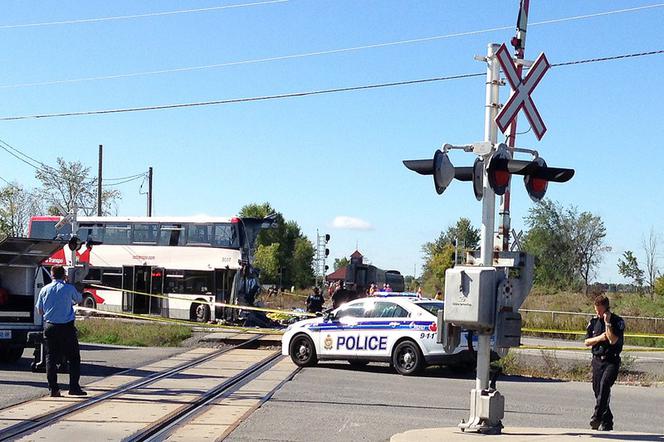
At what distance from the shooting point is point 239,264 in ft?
114

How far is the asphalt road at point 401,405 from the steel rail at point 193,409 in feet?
2.57

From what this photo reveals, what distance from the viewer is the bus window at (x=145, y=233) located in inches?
1463

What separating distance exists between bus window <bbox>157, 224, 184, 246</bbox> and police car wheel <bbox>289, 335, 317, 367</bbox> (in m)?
17.1

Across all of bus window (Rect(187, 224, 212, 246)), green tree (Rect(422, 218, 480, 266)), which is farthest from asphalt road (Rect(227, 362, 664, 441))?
green tree (Rect(422, 218, 480, 266))

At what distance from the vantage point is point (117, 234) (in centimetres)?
3819

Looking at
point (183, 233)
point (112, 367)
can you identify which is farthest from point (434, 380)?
point (183, 233)

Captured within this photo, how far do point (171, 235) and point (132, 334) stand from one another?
10.4 m

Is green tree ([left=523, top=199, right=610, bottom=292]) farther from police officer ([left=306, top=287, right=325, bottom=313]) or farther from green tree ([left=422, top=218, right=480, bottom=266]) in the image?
police officer ([left=306, top=287, right=325, bottom=313])

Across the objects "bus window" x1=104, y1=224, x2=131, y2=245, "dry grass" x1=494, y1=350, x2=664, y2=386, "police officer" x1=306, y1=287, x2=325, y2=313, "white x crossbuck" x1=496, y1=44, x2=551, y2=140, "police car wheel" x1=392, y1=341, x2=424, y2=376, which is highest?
"white x crossbuck" x1=496, y1=44, x2=551, y2=140

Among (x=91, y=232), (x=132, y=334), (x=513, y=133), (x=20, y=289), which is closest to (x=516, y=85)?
(x=513, y=133)

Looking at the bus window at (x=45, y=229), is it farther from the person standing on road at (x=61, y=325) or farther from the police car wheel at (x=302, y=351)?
the person standing on road at (x=61, y=325)

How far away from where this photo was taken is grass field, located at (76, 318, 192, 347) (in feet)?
84.7

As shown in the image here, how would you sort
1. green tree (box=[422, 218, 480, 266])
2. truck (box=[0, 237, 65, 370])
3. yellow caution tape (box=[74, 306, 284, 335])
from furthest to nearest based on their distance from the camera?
green tree (box=[422, 218, 480, 266]) < yellow caution tape (box=[74, 306, 284, 335]) < truck (box=[0, 237, 65, 370])

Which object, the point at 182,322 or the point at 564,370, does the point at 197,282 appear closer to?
the point at 182,322
